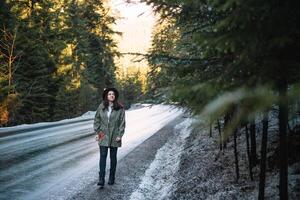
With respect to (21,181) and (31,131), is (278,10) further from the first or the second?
(31,131)

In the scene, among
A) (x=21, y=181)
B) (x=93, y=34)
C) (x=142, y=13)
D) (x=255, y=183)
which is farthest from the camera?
(x=93, y=34)

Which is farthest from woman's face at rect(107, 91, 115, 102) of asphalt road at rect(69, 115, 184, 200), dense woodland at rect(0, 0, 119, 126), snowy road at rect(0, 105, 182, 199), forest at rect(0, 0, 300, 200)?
dense woodland at rect(0, 0, 119, 126)

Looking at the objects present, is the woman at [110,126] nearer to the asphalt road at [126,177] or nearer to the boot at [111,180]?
the boot at [111,180]

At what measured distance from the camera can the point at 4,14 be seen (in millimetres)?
29234

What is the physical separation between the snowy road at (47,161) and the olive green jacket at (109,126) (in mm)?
962

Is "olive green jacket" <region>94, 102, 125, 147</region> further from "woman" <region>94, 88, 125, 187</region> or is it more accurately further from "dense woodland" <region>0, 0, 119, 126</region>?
"dense woodland" <region>0, 0, 119, 126</region>

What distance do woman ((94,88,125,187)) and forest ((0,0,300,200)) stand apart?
1.05m

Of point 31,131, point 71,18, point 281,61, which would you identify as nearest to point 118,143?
point 281,61

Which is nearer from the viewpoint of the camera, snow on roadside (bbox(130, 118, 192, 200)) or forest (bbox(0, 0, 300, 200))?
forest (bbox(0, 0, 300, 200))

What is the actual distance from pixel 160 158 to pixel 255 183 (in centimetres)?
628

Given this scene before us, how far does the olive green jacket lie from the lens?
368 inches

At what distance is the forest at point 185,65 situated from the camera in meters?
3.62

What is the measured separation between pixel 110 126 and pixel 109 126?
0.02m

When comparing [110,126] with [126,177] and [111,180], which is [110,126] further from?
[126,177]
